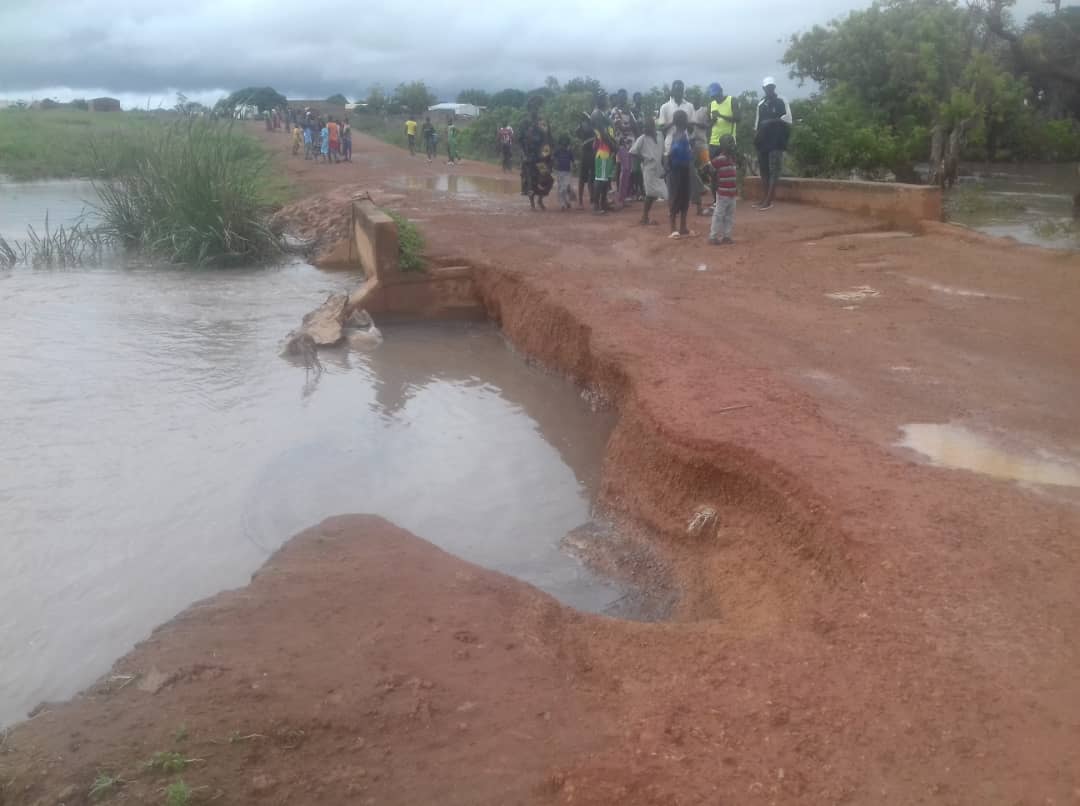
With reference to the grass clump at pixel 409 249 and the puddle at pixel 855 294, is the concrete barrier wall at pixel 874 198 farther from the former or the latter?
the grass clump at pixel 409 249

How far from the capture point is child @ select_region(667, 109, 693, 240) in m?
11.1

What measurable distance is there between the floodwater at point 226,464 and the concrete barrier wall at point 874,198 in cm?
572

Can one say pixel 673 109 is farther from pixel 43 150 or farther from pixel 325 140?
pixel 43 150

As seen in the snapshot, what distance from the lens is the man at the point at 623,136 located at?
14477mm

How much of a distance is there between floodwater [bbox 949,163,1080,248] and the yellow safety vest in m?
4.47

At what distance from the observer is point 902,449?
5023 mm

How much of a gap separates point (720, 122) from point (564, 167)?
3595mm

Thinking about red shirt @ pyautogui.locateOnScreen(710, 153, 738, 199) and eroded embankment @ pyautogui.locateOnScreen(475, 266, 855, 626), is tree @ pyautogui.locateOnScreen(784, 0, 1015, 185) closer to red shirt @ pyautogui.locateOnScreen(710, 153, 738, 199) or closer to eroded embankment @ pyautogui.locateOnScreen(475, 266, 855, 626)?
red shirt @ pyautogui.locateOnScreen(710, 153, 738, 199)

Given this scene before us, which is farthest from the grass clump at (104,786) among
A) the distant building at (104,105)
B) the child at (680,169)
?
the distant building at (104,105)

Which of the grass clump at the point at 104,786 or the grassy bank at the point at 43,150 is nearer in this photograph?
the grass clump at the point at 104,786

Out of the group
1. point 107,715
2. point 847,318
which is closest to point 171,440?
point 107,715

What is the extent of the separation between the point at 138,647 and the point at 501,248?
8.47 m

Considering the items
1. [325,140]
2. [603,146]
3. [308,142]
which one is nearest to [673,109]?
[603,146]

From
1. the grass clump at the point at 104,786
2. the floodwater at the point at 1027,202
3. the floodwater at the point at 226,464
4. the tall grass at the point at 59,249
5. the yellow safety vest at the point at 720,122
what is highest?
the yellow safety vest at the point at 720,122
